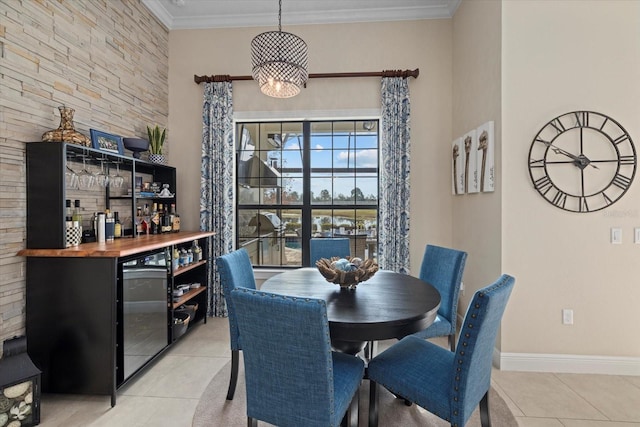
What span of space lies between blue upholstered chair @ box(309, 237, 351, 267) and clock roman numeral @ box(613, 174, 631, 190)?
2.26m

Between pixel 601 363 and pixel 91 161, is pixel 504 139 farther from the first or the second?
pixel 91 161

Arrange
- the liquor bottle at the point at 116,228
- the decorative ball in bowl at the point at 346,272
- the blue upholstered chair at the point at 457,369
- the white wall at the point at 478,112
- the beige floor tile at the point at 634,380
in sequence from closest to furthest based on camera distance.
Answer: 1. the blue upholstered chair at the point at 457,369
2. the decorative ball in bowl at the point at 346,272
3. the beige floor tile at the point at 634,380
4. the white wall at the point at 478,112
5. the liquor bottle at the point at 116,228

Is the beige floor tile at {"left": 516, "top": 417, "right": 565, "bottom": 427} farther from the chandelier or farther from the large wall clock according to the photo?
the chandelier

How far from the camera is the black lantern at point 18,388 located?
1.75 metres

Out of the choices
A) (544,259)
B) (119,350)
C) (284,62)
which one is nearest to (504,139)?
(544,259)

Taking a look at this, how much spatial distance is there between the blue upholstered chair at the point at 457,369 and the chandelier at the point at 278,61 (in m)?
1.89

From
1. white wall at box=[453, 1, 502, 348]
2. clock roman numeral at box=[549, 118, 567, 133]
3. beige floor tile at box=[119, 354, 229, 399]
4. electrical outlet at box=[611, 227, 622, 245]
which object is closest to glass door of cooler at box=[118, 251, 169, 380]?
beige floor tile at box=[119, 354, 229, 399]

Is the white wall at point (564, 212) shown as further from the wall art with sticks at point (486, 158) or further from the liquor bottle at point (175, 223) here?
the liquor bottle at point (175, 223)

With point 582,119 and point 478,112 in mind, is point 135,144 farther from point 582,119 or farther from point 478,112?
point 582,119

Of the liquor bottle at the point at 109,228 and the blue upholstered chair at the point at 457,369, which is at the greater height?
the liquor bottle at the point at 109,228

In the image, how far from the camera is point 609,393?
2.22 metres

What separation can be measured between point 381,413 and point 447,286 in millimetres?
1010

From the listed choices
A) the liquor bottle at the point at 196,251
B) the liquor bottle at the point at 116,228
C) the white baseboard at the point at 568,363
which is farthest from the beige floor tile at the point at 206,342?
the white baseboard at the point at 568,363

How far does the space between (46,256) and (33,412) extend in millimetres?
944
